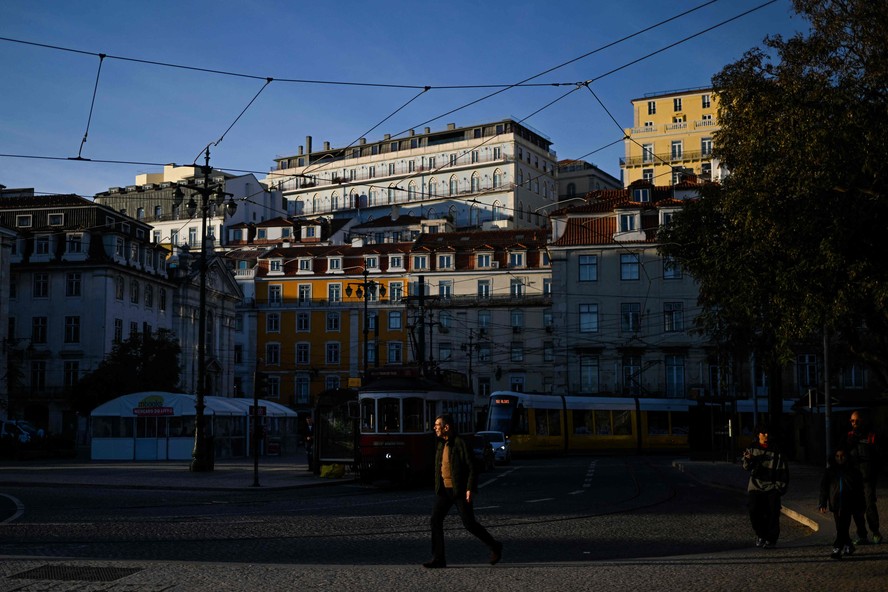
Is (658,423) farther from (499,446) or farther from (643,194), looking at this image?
(643,194)

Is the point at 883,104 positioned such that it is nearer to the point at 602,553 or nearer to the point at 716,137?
the point at 716,137

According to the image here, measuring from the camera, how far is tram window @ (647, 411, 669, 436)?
58.2m

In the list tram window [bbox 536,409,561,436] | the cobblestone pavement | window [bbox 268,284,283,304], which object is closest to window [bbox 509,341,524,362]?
window [bbox 268,284,283,304]

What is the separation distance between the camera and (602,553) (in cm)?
1408

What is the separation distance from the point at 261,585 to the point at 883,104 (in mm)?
13158

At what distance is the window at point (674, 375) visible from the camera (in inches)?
2751

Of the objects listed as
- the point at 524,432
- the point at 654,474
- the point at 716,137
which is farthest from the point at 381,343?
the point at 716,137

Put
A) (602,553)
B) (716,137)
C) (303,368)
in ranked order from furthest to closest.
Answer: (303,368) < (716,137) < (602,553)

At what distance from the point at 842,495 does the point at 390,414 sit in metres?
17.2

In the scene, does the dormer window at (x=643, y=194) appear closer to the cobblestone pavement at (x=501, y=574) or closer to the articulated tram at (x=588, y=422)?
the articulated tram at (x=588, y=422)

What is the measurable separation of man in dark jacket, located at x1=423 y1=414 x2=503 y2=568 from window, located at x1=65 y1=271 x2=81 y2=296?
198 ft

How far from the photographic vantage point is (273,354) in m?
89.9

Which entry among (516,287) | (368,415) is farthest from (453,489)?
(516,287)

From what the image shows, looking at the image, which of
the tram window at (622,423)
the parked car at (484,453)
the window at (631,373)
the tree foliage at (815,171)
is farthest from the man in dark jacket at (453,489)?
the window at (631,373)
